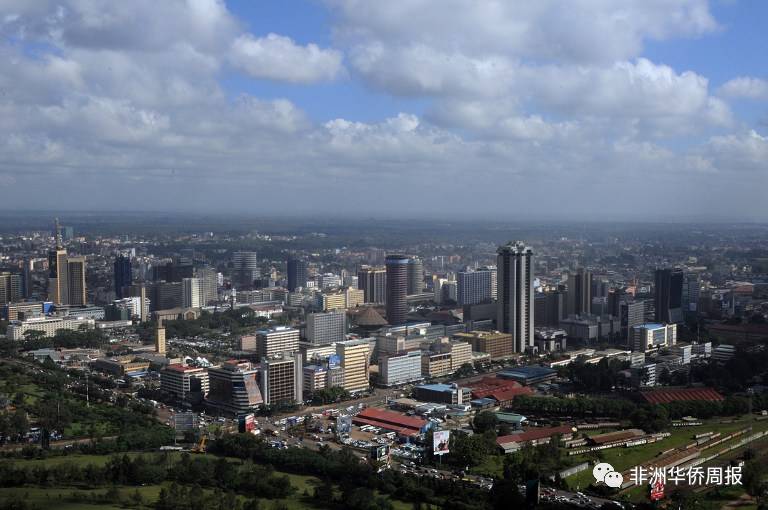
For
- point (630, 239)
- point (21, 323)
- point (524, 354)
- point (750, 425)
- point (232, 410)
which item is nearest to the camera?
point (750, 425)

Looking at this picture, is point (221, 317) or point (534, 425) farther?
point (221, 317)

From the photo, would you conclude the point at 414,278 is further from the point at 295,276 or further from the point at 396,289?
the point at 396,289

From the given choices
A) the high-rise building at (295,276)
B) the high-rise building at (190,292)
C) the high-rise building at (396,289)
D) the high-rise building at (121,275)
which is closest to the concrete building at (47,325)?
the high-rise building at (190,292)

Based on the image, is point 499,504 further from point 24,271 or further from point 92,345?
point 24,271

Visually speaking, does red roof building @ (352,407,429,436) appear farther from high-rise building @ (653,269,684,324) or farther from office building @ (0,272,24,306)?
office building @ (0,272,24,306)

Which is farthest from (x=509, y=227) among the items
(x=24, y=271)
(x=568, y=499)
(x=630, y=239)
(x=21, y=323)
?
(x=568, y=499)

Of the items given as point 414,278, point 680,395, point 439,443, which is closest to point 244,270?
point 414,278

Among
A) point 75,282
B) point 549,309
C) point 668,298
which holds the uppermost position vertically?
point 75,282
